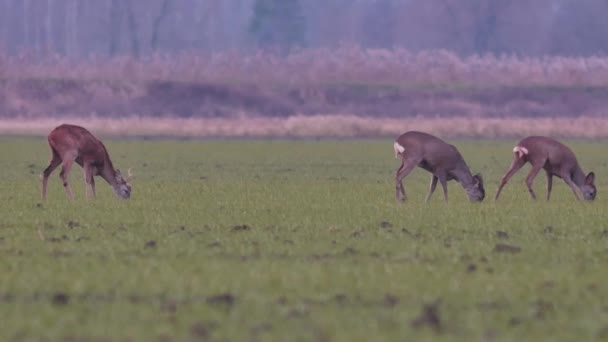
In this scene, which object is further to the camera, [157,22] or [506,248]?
[157,22]

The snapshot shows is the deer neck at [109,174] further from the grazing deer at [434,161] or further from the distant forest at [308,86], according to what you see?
the distant forest at [308,86]

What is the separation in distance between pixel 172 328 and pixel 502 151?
3723cm

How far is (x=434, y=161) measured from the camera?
24.8 meters

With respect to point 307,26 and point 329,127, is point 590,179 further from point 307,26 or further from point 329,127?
point 307,26

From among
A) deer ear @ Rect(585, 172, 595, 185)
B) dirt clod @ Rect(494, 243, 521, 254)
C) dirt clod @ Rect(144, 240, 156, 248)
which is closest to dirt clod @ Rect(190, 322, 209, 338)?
dirt clod @ Rect(144, 240, 156, 248)

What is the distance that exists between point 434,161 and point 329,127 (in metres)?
33.9

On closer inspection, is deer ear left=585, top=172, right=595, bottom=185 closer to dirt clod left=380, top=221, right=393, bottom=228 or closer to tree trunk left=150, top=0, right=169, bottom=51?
dirt clod left=380, top=221, right=393, bottom=228

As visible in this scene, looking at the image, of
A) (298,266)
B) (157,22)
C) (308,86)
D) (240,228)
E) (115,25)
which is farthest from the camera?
(115,25)

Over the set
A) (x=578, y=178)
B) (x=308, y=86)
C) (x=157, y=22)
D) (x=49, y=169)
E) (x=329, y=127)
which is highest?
(x=157, y=22)

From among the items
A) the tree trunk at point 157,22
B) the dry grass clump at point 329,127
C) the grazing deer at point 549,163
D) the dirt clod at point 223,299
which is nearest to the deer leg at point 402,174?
the grazing deer at point 549,163

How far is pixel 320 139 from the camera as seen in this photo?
5634cm

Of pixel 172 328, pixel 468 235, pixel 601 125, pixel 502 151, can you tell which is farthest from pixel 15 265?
pixel 601 125

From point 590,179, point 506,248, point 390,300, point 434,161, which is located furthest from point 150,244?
point 590,179

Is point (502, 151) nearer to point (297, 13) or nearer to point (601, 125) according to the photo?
point (601, 125)
